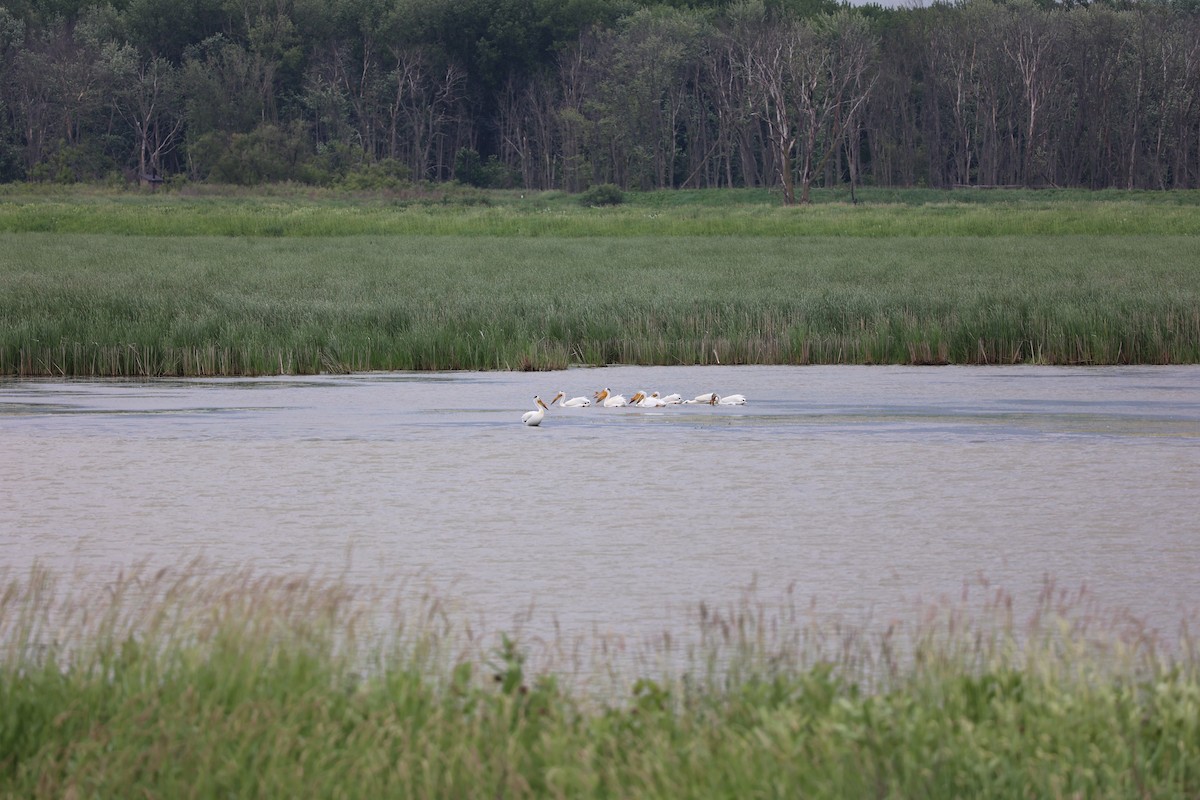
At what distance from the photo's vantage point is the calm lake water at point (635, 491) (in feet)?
28.4

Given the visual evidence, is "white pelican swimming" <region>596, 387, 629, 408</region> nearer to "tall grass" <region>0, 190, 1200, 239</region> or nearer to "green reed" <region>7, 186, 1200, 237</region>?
"tall grass" <region>0, 190, 1200, 239</region>

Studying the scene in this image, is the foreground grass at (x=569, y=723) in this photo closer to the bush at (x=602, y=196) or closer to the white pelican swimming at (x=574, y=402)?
the white pelican swimming at (x=574, y=402)

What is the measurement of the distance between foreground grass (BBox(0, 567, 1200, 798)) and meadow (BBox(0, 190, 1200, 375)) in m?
14.7

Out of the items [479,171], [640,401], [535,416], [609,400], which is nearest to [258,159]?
[479,171]

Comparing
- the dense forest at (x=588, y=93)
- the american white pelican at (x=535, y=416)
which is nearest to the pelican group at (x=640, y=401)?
the american white pelican at (x=535, y=416)

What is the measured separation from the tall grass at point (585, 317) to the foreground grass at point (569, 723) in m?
14.6

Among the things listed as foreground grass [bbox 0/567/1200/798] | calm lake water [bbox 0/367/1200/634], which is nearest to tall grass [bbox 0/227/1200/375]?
calm lake water [bbox 0/367/1200/634]

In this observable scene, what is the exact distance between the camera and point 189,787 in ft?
16.8

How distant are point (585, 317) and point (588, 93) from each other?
80985mm

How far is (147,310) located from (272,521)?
14.4 meters

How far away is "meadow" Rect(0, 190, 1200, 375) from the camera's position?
2131cm

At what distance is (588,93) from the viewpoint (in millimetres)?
102125

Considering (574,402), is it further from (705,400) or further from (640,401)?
(705,400)

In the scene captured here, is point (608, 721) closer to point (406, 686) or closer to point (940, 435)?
point (406, 686)
